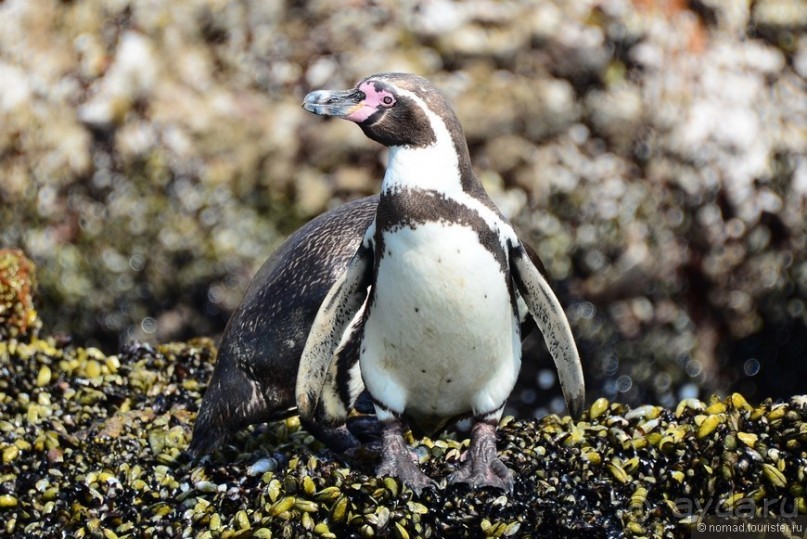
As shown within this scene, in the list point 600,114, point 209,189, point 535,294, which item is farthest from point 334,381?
point 600,114

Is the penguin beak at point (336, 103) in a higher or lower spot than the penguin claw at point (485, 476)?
higher

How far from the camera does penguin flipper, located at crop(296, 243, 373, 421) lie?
14.7 feet

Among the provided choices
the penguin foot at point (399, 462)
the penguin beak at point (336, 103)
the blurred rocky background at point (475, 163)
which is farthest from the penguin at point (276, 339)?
the blurred rocky background at point (475, 163)

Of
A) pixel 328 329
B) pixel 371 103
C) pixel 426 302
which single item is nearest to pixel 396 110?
pixel 371 103

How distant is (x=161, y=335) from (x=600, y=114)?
353 centimetres

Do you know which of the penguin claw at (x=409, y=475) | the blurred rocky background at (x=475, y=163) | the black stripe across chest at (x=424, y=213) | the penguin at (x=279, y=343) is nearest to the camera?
the black stripe across chest at (x=424, y=213)

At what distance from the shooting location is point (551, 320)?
4.50m

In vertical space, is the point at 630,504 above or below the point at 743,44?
below

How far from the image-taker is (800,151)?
852 cm

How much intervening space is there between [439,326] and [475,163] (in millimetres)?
4109

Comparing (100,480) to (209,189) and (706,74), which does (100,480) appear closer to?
(209,189)

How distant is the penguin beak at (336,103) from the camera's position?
4.15m

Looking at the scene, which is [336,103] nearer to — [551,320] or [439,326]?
[439,326]

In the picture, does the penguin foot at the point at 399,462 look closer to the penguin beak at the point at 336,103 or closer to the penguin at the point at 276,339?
the penguin at the point at 276,339
